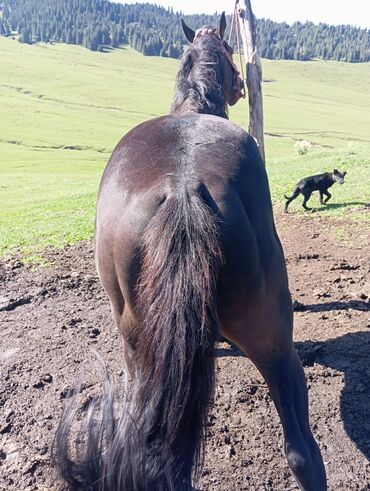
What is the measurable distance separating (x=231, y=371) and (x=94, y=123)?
60.7 metres

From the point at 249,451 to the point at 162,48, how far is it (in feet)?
459

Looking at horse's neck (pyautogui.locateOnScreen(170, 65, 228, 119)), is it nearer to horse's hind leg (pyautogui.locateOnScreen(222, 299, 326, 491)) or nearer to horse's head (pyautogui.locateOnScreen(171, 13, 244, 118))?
horse's head (pyautogui.locateOnScreen(171, 13, 244, 118))

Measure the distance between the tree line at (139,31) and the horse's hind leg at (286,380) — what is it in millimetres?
132509

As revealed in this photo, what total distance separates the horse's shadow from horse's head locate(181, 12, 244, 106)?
230 cm

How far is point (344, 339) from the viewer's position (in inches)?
191

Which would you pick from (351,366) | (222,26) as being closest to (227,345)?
(351,366)

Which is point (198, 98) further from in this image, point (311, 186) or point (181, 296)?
point (311, 186)

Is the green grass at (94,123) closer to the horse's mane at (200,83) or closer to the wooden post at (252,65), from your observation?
the wooden post at (252,65)

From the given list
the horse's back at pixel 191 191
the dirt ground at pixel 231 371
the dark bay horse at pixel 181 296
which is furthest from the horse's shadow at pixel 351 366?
the horse's back at pixel 191 191

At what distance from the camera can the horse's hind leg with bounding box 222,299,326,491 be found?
9.16 ft

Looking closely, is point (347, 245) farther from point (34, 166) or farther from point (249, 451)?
point (34, 166)

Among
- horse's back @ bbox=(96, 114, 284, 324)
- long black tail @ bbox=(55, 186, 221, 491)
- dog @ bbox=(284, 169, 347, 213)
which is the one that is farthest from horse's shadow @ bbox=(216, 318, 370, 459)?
dog @ bbox=(284, 169, 347, 213)

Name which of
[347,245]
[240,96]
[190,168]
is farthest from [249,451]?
[347,245]

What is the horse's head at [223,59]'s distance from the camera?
446cm
